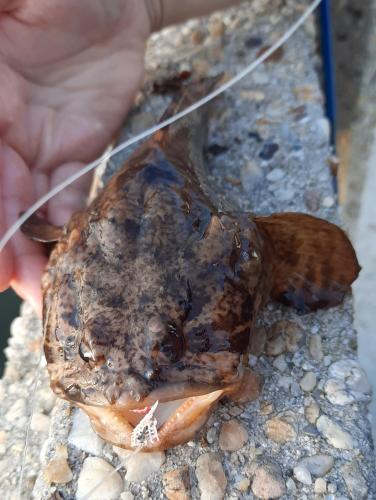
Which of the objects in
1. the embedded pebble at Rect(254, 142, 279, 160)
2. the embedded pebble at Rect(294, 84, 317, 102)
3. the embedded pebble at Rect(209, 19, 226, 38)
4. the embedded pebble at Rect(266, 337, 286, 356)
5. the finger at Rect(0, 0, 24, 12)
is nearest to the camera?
the embedded pebble at Rect(266, 337, 286, 356)

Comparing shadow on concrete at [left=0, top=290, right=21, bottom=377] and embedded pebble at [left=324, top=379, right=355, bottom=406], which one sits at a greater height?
shadow on concrete at [left=0, top=290, right=21, bottom=377]

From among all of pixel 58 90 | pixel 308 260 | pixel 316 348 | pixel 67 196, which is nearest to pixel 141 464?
pixel 316 348

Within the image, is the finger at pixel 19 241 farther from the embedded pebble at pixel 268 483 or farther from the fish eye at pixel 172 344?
the embedded pebble at pixel 268 483

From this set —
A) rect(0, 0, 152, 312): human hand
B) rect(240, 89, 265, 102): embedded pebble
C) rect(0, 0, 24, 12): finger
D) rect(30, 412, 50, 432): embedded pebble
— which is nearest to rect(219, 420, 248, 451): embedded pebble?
rect(30, 412, 50, 432): embedded pebble

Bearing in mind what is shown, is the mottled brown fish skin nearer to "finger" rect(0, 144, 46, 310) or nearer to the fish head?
the fish head

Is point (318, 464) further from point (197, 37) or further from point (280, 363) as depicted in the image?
point (197, 37)
